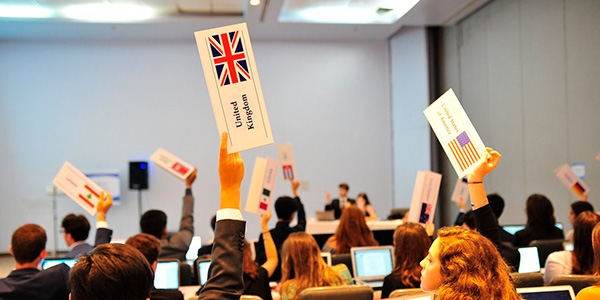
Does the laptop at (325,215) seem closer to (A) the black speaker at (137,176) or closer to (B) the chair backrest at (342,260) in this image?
(B) the chair backrest at (342,260)

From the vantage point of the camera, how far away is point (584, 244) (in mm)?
3490

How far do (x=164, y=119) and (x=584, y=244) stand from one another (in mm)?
9606

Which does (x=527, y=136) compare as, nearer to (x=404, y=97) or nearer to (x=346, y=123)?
(x=404, y=97)

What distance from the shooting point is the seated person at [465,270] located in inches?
61.5

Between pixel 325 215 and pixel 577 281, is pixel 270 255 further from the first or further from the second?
pixel 325 215

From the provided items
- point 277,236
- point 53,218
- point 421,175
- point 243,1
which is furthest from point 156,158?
point 53,218

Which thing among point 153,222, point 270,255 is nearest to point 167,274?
point 153,222

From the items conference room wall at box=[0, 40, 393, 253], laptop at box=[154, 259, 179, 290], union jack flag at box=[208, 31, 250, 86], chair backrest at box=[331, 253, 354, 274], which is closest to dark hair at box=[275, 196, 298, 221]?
chair backrest at box=[331, 253, 354, 274]

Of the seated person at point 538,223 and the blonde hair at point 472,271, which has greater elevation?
the blonde hair at point 472,271

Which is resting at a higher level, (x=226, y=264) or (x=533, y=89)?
(x=533, y=89)

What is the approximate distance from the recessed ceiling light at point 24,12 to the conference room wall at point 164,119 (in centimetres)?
185

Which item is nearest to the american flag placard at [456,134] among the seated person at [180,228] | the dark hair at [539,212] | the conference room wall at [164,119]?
the seated person at [180,228]

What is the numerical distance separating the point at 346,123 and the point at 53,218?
257 inches

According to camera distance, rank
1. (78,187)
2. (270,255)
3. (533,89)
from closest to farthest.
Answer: (270,255) < (78,187) < (533,89)
